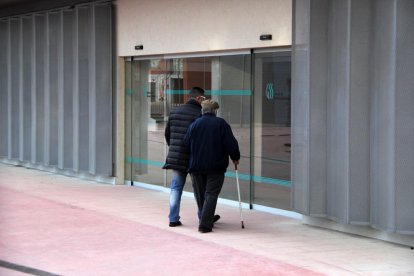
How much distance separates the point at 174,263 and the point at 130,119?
8319 mm

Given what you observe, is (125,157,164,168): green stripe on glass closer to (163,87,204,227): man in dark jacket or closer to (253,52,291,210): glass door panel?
(253,52,291,210): glass door panel

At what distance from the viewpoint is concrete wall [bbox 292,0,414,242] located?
982 cm

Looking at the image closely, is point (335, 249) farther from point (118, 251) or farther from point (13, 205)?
point (13, 205)

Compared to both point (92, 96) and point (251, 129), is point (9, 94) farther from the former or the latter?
point (251, 129)

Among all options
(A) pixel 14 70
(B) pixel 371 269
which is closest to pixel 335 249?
(B) pixel 371 269

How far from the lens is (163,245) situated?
10.2m

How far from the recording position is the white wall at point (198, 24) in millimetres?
12688

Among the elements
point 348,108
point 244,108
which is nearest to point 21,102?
point 244,108

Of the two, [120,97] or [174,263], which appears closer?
[174,263]

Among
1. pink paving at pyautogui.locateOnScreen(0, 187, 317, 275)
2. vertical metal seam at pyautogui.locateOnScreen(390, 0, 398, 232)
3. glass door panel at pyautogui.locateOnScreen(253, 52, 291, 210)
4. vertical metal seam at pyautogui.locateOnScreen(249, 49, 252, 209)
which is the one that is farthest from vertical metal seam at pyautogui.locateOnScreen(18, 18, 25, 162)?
vertical metal seam at pyautogui.locateOnScreen(390, 0, 398, 232)

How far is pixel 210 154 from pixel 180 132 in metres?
0.67

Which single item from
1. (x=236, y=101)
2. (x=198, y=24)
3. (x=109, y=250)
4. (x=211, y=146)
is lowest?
(x=109, y=250)

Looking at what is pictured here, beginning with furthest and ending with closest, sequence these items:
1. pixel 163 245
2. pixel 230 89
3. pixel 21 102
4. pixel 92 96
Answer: pixel 21 102 → pixel 92 96 → pixel 230 89 → pixel 163 245

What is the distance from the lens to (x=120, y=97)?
17.1 meters
